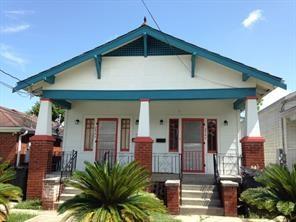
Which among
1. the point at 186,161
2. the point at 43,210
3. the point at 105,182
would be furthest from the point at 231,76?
the point at 43,210

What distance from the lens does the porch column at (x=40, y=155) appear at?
34.3 feet

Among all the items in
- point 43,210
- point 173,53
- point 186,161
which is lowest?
point 43,210

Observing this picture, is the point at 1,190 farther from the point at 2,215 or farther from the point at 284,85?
the point at 284,85

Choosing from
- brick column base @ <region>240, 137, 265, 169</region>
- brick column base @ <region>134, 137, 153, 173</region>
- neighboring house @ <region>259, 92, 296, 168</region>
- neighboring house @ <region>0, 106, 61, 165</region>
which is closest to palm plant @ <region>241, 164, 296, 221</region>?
brick column base @ <region>240, 137, 265, 169</region>

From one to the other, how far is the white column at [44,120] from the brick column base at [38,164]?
20 centimetres

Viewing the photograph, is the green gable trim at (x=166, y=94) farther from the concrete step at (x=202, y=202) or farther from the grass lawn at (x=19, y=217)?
the grass lawn at (x=19, y=217)

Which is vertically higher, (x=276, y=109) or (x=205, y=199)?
(x=276, y=109)

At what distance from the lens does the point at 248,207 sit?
8820 mm

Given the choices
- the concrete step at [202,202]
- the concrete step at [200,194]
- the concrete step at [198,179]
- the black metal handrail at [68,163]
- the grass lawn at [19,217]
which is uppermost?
the black metal handrail at [68,163]

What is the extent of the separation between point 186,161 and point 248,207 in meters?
3.78

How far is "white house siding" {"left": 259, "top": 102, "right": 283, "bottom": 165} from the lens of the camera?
16016 mm

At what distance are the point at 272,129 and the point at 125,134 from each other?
28.8 ft

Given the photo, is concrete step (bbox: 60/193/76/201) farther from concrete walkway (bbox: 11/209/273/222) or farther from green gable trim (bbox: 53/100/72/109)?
green gable trim (bbox: 53/100/72/109)

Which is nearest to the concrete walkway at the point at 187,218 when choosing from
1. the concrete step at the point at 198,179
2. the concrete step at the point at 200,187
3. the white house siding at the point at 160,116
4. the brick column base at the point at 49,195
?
the brick column base at the point at 49,195
